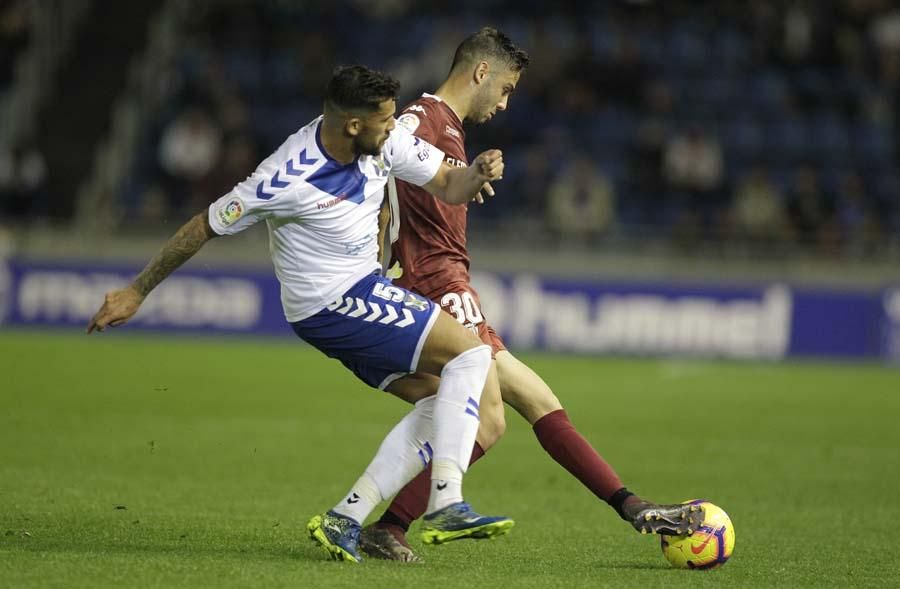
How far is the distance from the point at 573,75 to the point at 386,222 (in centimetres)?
1573

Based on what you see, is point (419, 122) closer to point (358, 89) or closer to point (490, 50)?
point (490, 50)

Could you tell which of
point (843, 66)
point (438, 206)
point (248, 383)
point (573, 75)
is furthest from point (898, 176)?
point (438, 206)

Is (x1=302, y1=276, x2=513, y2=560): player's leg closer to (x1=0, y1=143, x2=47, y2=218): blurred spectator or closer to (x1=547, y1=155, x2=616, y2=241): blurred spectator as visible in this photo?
(x1=547, y1=155, x2=616, y2=241): blurred spectator

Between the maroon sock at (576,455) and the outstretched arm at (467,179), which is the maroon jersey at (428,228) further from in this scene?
the maroon sock at (576,455)

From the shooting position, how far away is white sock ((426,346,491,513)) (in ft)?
18.8

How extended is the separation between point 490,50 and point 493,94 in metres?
0.20

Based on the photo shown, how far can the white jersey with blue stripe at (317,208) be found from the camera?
5652 mm

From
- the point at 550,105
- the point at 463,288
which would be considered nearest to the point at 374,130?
the point at 463,288

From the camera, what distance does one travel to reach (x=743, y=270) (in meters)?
19.5

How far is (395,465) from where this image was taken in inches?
236

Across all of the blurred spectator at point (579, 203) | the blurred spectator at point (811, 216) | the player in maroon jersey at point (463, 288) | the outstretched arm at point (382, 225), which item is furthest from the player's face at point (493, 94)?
the blurred spectator at point (811, 216)

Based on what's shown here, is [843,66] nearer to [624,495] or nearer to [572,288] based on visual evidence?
[572,288]

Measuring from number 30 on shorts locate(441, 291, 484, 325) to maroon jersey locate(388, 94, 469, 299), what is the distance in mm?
69

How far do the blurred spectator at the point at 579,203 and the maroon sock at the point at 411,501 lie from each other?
13.4 metres
